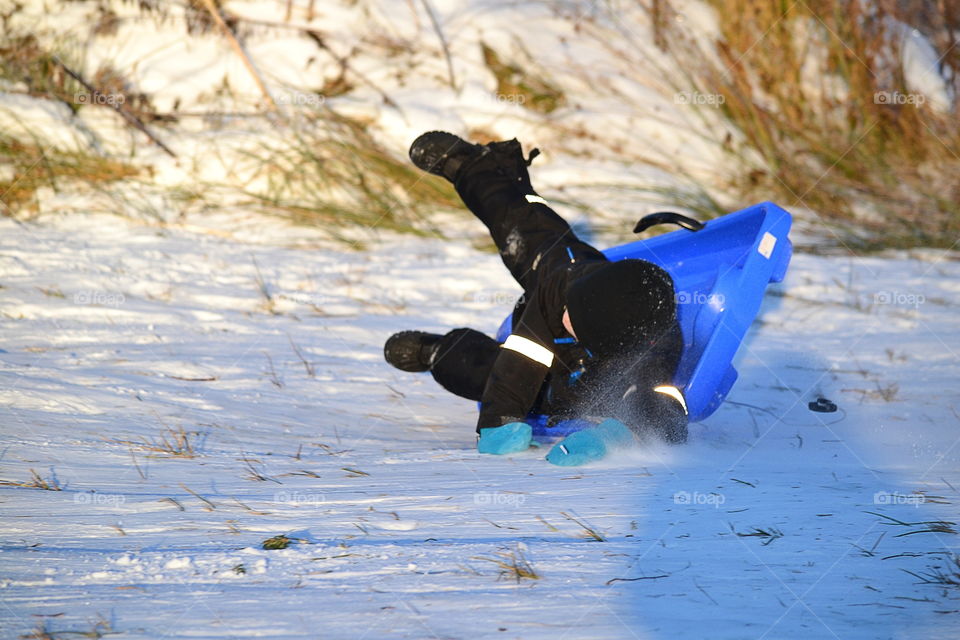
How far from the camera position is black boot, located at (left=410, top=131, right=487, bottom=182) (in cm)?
330

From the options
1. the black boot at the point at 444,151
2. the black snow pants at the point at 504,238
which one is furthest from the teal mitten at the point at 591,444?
the black boot at the point at 444,151

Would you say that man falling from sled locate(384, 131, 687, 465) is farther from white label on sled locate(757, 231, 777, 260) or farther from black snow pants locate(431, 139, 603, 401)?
white label on sled locate(757, 231, 777, 260)

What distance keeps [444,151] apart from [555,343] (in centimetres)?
89

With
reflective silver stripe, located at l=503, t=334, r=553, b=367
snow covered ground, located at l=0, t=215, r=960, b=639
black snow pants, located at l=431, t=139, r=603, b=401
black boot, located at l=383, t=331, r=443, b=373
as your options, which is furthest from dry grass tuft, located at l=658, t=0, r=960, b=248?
reflective silver stripe, located at l=503, t=334, r=553, b=367

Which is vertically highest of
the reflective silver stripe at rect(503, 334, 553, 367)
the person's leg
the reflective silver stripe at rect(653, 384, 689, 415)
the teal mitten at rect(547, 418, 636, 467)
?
the person's leg

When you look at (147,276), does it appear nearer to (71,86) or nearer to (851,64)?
(71,86)

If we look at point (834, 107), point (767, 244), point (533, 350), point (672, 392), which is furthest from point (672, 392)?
point (834, 107)

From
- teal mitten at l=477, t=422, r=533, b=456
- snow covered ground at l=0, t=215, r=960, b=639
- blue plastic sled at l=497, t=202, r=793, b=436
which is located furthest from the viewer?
blue plastic sled at l=497, t=202, r=793, b=436

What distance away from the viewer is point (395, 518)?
2.03 metres

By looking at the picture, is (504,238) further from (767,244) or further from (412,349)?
(767,244)

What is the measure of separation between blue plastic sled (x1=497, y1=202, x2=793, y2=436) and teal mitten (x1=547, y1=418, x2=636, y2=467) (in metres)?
0.23

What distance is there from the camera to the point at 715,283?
2.93 m

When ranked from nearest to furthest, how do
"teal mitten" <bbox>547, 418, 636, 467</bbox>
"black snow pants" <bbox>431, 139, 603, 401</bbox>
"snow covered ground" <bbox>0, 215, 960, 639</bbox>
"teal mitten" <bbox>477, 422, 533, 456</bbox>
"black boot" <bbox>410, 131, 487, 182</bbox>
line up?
"snow covered ground" <bbox>0, 215, 960, 639</bbox> < "teal mitten" <bbox>547, 418, 636, 467</bbox> < "teal mitten" <bbox>477, 422, 533, 456</bbox> < "black snow pants" <bbox>431, 139, 603, 401</bbox> < "black boot" <bbox>410, 131, 487, 182</bbox>

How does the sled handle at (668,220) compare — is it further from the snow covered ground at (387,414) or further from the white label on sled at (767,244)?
the snow covered ground at (387,414)
